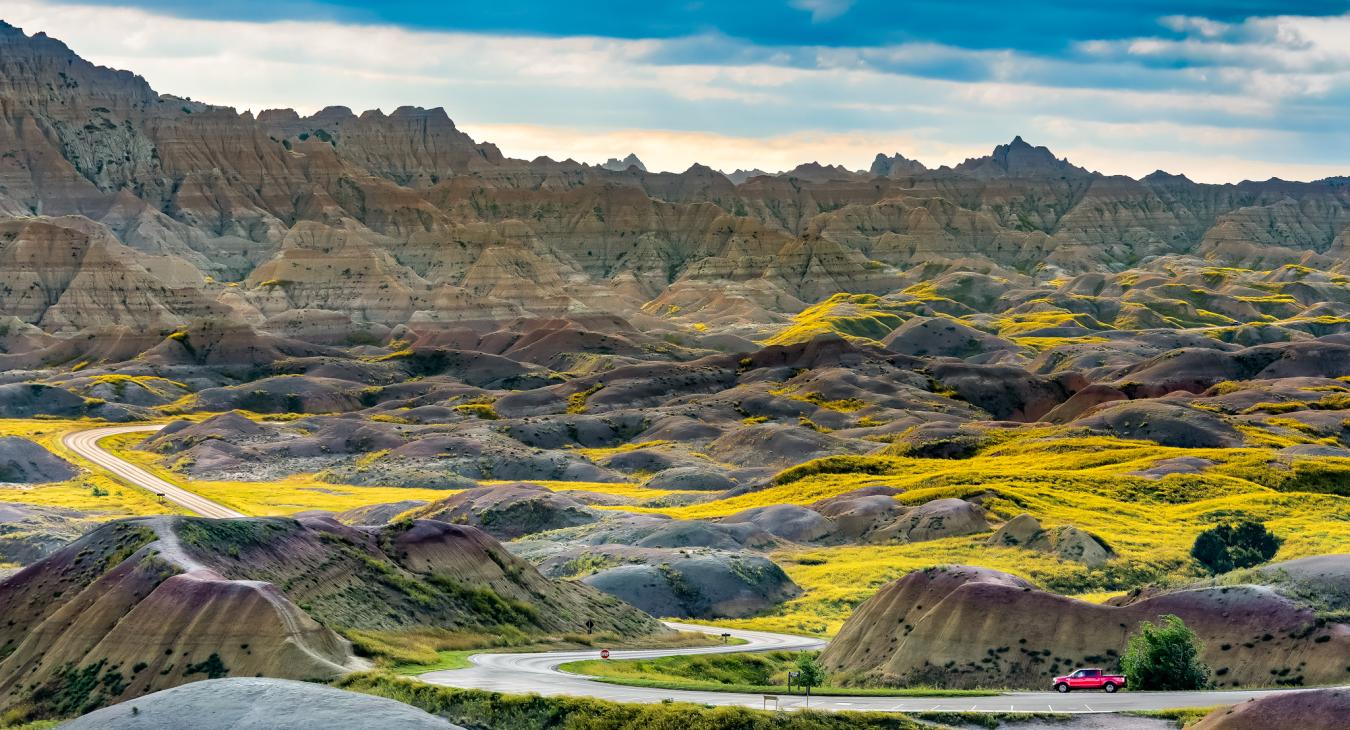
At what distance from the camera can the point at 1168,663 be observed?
52219mm

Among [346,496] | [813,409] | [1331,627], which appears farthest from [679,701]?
[813,409]

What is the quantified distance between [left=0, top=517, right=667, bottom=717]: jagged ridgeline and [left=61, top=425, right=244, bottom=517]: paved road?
37559 millimetres

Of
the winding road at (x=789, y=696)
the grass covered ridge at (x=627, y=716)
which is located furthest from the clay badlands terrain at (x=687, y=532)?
the grass covered ridge at (x=627, y=716)

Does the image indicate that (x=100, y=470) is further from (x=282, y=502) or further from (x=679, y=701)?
(x=679, y=701)

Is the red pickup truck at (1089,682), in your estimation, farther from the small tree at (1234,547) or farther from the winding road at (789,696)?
the small tree at (1234,547)

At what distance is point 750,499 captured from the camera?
13025 centimetres

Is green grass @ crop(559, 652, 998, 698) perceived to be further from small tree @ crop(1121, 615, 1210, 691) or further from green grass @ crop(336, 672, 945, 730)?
green grass @ crop(336, 672, 945, 730)

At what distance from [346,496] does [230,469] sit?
68.3 feet

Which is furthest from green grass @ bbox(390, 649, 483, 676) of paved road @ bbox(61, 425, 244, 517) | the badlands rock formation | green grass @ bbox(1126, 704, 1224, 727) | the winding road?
paved road @ bbox(61, 425, 244, 517)

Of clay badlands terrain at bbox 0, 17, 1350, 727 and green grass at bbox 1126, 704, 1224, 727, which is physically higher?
green grass at bbox 1126, 704, 1224, 727

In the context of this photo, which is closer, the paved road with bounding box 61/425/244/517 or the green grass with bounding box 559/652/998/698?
the green grass with bounding box 559/652/998/698

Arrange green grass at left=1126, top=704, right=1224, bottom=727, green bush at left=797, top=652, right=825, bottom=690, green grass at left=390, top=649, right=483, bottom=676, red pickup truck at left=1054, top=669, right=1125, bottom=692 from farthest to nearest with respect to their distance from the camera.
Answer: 1. green grass at left=390, top=649, right=483, bottom=676
2. red pickup truck at left=1054, top=669, right=1125, bottom=692
3. green bush at left=797, top=652, right=825, bottom=690
4. green grass at left=1126, top=704, right=1224, bottom=727

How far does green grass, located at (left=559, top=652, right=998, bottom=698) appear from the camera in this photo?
172ft

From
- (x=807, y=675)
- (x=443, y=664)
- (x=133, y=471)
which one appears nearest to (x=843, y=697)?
(x=807, y=675)
